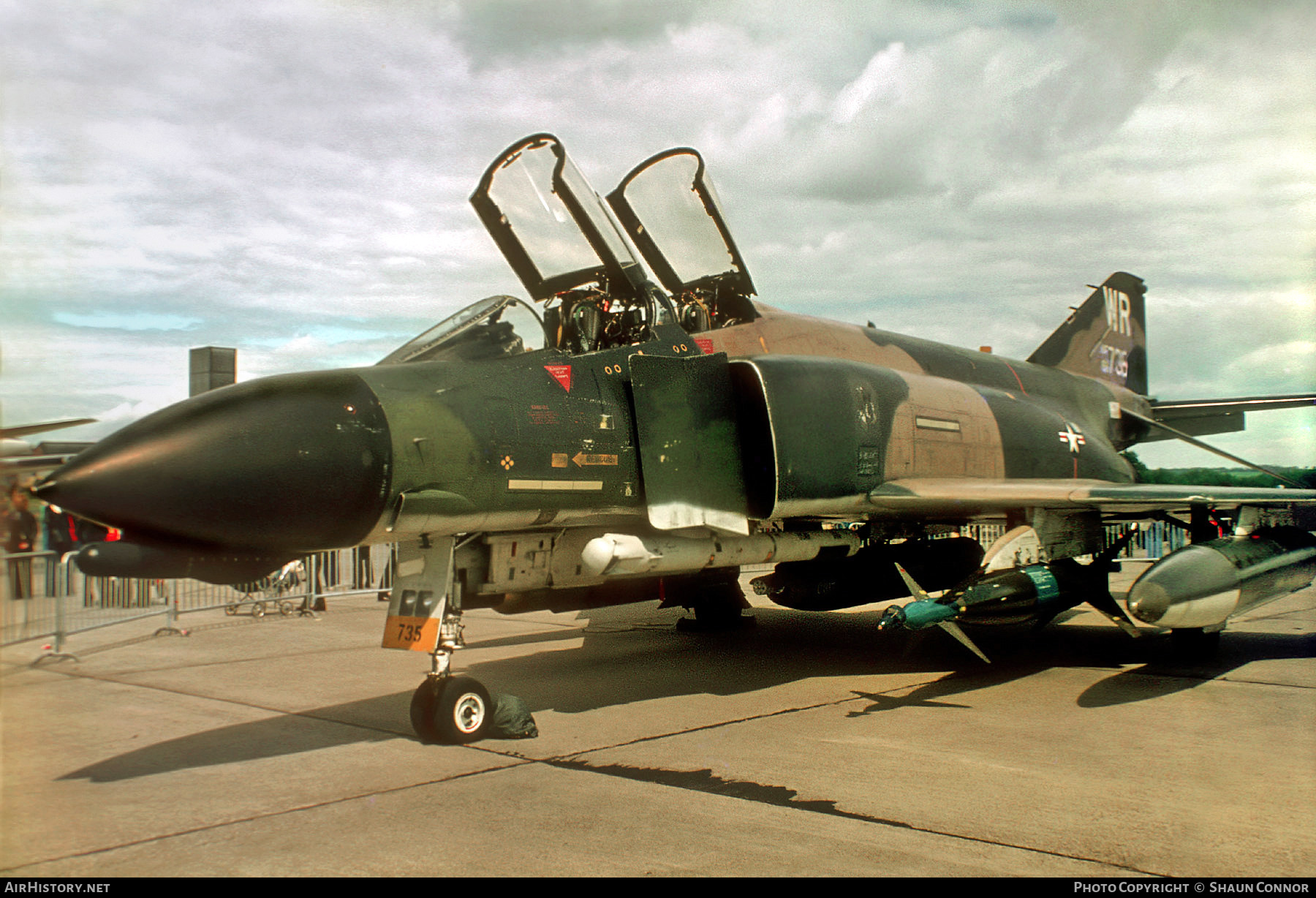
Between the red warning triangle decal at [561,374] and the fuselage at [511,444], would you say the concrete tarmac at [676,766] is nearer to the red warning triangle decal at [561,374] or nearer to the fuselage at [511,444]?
the fuselage at [511,444]

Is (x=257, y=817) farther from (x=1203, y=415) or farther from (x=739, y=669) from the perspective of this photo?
(x=1203, y=415)

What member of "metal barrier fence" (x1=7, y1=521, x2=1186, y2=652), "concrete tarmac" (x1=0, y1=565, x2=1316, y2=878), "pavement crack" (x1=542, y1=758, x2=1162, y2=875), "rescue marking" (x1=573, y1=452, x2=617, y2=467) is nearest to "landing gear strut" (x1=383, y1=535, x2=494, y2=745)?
"concrete tarmac" (x1=0, y1=565, x2=1316, y2=878)

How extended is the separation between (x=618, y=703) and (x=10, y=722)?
3.85 metres

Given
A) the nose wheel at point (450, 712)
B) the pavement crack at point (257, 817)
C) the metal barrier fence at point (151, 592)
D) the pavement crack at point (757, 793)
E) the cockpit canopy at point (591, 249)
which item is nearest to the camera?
the pavement crack at point (257, 817)

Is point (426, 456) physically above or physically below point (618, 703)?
above

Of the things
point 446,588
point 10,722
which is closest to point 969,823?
point 446,588

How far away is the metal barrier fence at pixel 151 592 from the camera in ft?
26.6

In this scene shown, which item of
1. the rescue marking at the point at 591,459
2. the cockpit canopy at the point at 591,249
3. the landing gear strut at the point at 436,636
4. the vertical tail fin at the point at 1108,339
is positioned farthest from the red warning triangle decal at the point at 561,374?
the vertical tail fin at the point at 1108,339

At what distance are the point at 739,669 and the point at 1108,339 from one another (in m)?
8.47

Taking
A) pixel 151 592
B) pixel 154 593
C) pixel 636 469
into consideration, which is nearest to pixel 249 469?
pixel 636 469

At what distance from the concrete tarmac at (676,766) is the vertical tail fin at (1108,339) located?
15.8ft

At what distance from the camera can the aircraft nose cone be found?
13.0 feet

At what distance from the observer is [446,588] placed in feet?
17.6

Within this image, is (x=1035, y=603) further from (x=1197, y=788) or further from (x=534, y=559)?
(x=534, y=559)
